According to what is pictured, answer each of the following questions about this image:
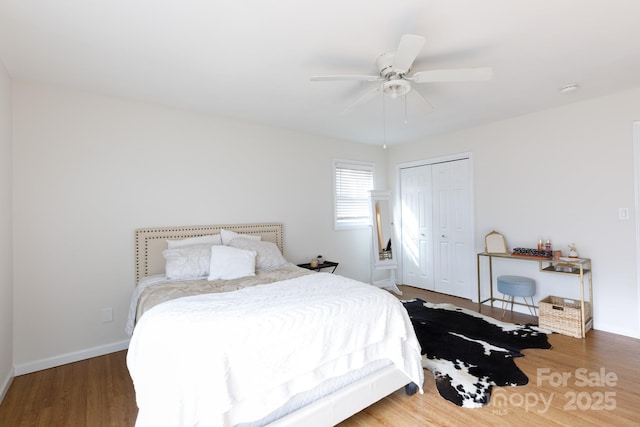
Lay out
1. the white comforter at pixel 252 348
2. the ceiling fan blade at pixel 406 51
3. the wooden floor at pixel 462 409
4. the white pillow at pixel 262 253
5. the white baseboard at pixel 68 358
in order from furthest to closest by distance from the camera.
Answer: the white pillow at pixel 262 253, the white baseboard at pixel 68 358, the wooden floor at pixel 462 409, the ceiling fan blade at pixel 406 51, the white comforter at pixel 252 348

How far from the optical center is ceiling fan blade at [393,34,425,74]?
1.66m

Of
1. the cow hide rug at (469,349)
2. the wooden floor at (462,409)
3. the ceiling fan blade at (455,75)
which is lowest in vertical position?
the wooden floor at (462,409)

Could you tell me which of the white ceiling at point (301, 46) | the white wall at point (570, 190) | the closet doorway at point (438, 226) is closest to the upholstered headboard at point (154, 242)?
the white ceiling at point (301, 46)

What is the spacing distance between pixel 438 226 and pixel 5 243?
5045mm

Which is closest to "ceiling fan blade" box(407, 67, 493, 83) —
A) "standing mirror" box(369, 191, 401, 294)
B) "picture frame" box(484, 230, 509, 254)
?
"picture frame" box(484, 230, 509, 254)

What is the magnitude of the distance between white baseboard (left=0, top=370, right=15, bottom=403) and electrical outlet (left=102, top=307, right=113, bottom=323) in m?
0.69

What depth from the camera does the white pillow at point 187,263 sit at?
280cm

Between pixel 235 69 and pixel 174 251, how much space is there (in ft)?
5.87

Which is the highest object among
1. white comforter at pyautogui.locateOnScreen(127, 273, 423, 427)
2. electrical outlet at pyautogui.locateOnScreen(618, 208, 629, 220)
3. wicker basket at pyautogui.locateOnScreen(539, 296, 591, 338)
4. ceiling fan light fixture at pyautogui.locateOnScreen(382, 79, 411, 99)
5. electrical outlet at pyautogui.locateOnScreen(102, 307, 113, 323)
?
ceiling fan light fixture at pyautogui.locateOnScreen(382, 79, 411, 99)

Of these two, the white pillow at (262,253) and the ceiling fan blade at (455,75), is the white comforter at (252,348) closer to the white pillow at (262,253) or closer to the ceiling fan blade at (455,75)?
the white pillow at (262,253)

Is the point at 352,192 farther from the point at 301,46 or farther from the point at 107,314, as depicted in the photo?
the point at 107,314

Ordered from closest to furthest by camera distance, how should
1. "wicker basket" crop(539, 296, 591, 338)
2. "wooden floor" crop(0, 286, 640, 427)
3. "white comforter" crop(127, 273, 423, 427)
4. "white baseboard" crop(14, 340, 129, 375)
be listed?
"white comforter" crop(127, 273, 423, 427) < "wooden floor" crop(0, 286, 640, 427) < "white baseboard" crop(14, 340, 129, 375) < "wicker basket" crop(539, 296, 591, 338)

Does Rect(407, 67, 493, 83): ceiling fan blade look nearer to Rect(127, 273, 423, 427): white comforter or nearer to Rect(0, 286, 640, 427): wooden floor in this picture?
Rect(127, 273, 423, 427): white comforter

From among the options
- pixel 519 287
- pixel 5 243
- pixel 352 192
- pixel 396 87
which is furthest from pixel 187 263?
pixel 519 287
